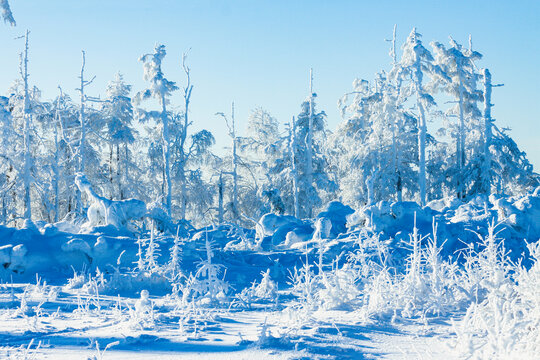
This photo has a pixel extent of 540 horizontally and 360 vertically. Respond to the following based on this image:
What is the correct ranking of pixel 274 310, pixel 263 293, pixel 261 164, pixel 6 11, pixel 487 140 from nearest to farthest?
pixel 274 310 → pixel 263 293 → pixel 6 11 → pixel 487 140 → pixel 261 164

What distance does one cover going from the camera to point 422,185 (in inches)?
957

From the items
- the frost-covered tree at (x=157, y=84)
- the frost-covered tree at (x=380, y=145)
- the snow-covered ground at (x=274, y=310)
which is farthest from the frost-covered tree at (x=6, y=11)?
the frost-covered tree at (x=380, y=145)

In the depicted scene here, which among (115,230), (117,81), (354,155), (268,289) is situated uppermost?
(117,81)

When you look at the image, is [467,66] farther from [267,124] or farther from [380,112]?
[267,124]

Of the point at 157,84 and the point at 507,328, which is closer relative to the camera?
the point at 507,328

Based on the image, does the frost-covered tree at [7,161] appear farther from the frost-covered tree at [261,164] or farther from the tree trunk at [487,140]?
the tree trunk at [487,140]

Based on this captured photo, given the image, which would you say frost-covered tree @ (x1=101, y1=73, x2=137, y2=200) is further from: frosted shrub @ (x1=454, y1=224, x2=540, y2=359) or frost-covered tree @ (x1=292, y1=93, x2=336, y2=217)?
frosted shrub @ (x1=454, y1=224, x2=540, y2=359)

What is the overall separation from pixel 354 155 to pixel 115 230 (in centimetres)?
1950

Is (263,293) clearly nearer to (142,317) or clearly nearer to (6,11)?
(142,317)

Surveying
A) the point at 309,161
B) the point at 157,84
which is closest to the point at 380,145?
the point at 309,161

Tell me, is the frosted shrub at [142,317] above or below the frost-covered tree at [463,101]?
below

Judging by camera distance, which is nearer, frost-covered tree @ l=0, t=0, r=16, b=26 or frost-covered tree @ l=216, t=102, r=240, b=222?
frost-covered tree @ l=0, t=0, r=16, b=26

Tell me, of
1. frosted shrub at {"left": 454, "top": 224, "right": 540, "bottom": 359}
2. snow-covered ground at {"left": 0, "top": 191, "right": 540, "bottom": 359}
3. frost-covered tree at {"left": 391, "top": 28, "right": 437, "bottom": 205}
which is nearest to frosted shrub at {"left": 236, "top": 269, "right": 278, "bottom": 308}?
snow-covered ground at {"left": 0, "top": 191, "right": 540, "bottom": 359}

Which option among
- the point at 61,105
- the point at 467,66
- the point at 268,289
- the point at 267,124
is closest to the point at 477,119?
the point at 467,66
